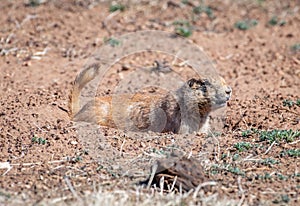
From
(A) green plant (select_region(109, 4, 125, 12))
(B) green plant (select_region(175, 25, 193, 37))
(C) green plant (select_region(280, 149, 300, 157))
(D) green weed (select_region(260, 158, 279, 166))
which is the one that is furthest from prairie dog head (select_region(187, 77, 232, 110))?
(A) green plant (select_region(109, 4, 125, 12))

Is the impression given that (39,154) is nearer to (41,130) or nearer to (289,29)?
A: (41,130)

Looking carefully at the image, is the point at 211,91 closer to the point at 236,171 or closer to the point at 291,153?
the point at 291,153

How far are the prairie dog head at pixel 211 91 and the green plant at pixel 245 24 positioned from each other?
2724 mm

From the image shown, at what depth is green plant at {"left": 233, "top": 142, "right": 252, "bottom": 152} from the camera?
16.5 feet

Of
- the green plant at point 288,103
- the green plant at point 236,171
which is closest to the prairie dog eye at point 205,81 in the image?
the green plant at point 288,103

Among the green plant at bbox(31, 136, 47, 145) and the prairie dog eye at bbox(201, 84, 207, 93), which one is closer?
the green plant at bbox(31, 136, 47, 145)

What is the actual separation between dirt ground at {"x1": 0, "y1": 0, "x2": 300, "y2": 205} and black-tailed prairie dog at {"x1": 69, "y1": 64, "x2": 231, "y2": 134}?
25 cm

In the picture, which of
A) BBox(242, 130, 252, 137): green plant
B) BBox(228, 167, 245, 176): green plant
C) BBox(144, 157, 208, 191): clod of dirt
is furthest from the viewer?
BBox(242, 130, 252, 137): green plant

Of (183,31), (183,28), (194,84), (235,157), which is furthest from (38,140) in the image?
(183,28)

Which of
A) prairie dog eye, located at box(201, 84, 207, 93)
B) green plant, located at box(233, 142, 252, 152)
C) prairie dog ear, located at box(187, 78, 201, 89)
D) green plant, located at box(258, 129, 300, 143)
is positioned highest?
prairie dog ear, located at box(187, 78, 201, 89)

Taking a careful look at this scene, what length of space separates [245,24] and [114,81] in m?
2.69

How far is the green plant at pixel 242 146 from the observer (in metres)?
5.02

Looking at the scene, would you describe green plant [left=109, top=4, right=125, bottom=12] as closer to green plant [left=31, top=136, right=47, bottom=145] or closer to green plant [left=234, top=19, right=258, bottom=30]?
green plant [left=234, top=19, right=258, bottom=30]

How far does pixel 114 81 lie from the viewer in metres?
7.05
